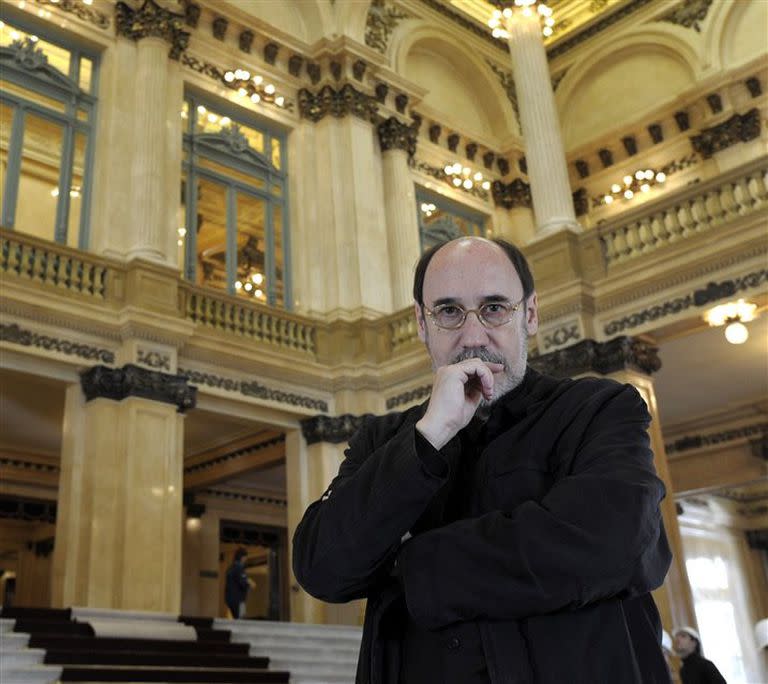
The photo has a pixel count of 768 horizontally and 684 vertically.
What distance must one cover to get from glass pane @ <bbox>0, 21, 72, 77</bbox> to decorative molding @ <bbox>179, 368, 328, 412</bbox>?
408cm

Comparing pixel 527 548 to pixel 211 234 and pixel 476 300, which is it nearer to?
pixel 476 300

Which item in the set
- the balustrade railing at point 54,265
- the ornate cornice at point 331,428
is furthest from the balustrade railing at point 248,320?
the balustrade railing at point 54,265

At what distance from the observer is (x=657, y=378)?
453 inches

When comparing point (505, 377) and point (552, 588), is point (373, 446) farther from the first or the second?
point (552, 588)

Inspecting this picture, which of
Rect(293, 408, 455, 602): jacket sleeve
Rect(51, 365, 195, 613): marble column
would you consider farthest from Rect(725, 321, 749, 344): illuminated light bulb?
Rect(293, 408, 455, 602): jacket sleeve

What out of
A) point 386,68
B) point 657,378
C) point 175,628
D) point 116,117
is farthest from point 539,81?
point 175,628

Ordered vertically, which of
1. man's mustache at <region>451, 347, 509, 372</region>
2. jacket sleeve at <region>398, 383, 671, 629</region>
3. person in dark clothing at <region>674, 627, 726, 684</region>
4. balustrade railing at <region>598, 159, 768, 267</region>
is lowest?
person in dark clothing at <region>674, 627, 726, 684</region>

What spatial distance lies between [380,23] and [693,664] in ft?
36.6

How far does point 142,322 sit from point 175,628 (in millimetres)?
3228

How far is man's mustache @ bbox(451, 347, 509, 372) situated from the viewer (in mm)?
1166

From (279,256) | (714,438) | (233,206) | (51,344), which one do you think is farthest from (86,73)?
(714,438)

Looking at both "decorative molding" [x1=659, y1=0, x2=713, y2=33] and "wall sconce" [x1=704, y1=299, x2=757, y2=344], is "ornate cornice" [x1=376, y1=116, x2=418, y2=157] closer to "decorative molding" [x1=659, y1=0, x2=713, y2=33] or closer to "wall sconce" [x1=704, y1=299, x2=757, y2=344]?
"decorative molding" [x1=659, y1=0, x2=713, y2=33]

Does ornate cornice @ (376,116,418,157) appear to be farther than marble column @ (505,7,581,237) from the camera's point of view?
Yes

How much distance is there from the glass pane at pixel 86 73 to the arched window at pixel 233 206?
4.40 ft
